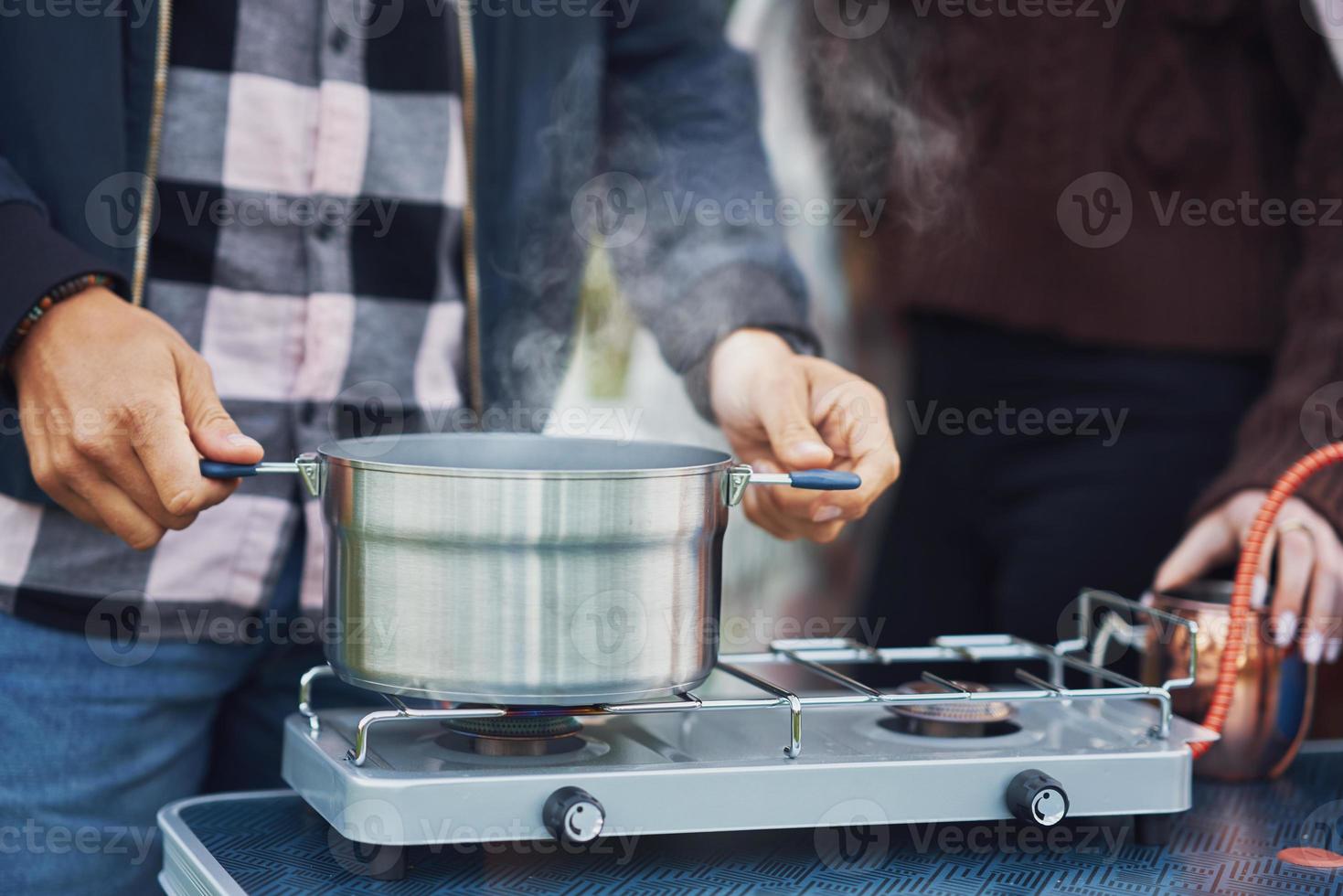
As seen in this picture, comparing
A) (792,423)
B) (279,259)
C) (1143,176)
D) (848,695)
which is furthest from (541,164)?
(1143,176)

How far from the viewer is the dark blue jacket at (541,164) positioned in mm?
1209

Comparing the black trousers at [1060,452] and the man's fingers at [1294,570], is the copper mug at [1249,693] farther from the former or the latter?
the black trousers at [1060,452]

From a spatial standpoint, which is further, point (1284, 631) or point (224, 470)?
point (1284, 631)

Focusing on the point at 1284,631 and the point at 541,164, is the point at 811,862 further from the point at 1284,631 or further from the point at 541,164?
the point at 541,164

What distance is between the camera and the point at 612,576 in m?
0.92

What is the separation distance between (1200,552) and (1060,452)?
0.64 meters

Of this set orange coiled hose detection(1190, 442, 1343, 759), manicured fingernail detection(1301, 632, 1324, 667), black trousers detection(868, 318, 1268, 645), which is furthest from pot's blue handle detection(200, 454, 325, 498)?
black trousers detection(868, 318, 1268, 645)

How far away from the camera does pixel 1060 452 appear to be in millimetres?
2191

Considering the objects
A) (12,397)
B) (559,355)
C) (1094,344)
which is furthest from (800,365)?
(1094,344)

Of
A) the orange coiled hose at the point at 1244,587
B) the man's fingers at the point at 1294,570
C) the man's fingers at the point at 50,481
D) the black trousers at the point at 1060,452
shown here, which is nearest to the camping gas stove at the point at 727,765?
the orange coiled hose at the point at 1244,587

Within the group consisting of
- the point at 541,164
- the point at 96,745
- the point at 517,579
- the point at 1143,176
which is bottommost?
the point at 96,745

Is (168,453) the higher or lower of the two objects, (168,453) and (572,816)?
the higher

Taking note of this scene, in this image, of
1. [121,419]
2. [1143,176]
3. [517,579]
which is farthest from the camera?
[1143,176]

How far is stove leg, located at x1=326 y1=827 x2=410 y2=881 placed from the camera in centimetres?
94
